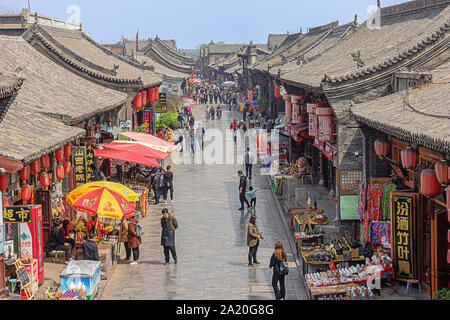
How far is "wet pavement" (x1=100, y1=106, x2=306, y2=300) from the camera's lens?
15.5 meters

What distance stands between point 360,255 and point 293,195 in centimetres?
981

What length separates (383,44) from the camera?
24109mm

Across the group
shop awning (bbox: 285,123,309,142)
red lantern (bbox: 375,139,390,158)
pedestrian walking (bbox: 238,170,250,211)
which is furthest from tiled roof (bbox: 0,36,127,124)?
red lantern (bbox: 375,139,390,158)

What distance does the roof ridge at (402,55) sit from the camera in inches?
721

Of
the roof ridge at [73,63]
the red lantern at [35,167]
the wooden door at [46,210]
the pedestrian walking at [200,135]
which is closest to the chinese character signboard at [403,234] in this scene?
the red lantern at [35,167]

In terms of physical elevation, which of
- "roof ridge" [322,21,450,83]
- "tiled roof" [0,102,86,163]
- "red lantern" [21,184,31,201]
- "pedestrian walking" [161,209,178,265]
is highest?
"roof ridge" [322,21,450,83]

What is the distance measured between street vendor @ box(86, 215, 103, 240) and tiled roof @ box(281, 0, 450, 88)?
737 centimetres

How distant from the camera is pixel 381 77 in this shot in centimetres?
1925

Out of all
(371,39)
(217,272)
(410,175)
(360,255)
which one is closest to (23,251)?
(217,272)

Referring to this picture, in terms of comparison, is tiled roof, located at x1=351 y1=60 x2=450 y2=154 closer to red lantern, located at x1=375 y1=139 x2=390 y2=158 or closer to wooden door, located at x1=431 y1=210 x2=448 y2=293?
red lantern, located at x1=375 y1=139 x2=390 y2=158

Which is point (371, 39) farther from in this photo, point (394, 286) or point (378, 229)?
point (394, 286)

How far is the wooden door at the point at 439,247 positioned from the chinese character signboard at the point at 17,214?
7681 millimetres

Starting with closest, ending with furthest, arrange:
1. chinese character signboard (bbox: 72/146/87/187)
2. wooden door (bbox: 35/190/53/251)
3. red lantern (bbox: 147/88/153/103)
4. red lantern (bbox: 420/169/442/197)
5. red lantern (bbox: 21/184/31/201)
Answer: red lantern (bbox: 420/169/442/197) → red lantern (bbox: 21/184/31/201) → wooden door (bbox: 35/190/53/251) → chinese character signboard (bbox: 72/146/87/187) → red lantern (bbox: 147/88/153/103)

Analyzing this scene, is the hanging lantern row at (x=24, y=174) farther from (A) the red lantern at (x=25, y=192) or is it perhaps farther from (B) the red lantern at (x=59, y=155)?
(B) the red lantern at (x=59, y=155)
